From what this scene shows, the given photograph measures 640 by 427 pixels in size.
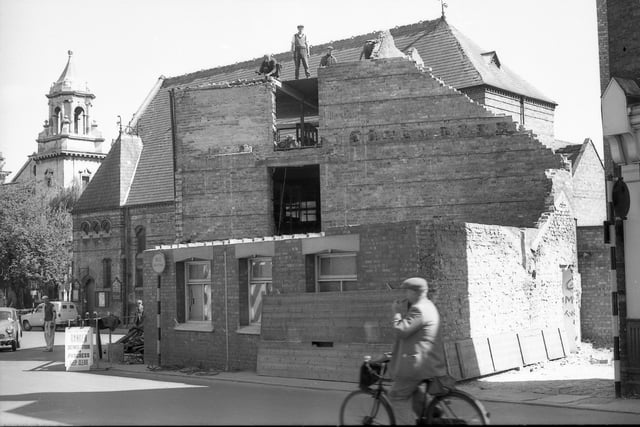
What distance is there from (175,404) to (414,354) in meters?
5.29

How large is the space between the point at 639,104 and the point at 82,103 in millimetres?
91821

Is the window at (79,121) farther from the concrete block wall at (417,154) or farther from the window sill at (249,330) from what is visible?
the window sill at (249,330)

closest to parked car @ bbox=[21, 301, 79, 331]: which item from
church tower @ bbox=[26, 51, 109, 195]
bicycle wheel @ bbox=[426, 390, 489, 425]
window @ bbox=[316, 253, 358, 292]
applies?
window @ bbox=[316, 253, 358, 292]

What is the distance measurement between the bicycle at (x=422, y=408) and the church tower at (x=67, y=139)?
295ft

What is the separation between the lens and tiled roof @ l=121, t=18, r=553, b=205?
40625mm

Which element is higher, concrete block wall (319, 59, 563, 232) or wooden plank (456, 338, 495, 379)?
concrete block wall (319, 59, 563, 232)

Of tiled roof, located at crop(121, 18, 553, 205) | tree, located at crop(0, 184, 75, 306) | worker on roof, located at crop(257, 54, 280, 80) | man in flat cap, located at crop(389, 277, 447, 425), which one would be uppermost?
tiled roof, located at crop(121, 18, 553, 205)

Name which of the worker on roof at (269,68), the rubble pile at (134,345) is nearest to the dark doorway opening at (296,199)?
the worker on roof at (269,68)

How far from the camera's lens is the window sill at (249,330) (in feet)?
62.7

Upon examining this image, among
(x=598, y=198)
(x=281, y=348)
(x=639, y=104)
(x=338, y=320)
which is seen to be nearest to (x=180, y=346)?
(x=281, y=348)

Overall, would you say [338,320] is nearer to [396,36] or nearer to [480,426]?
[480,426]

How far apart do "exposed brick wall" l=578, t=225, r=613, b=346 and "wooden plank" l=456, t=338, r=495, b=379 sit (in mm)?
7987

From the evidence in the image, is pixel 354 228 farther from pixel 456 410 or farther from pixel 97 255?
pixel 97 255

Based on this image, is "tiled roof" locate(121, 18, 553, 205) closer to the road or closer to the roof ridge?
the roof ridge
